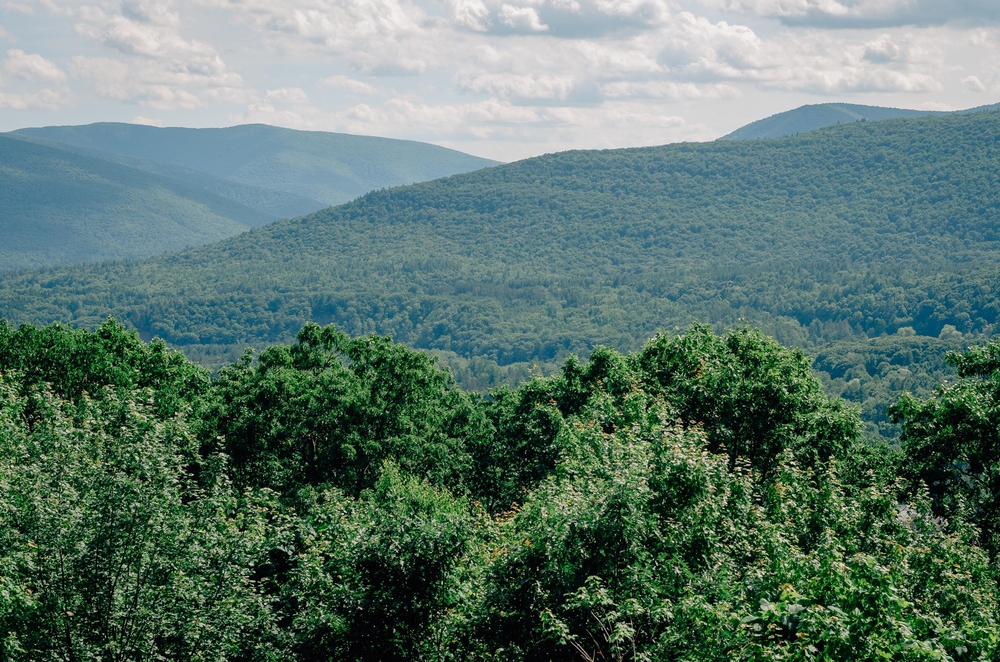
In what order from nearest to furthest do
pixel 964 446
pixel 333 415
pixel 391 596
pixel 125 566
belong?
1. pixel 391 596
2. pixel 125 566
3. pixel 964 446
4. pixel 333 415

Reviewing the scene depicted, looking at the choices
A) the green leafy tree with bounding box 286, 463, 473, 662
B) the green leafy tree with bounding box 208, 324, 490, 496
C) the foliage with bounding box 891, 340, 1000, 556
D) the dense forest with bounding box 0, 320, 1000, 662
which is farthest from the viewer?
the green leafy tree with bounding box 208, 324, 490, 496

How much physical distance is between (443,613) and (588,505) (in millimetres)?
3845

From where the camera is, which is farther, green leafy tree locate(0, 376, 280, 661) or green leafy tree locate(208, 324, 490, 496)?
green leafy tree locate(208, 324, 490, 496)

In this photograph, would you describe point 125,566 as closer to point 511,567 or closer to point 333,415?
point 511,567

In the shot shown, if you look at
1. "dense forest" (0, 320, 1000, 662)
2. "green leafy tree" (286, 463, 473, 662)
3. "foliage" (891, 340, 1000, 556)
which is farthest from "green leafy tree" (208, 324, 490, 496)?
"foliage" (891, 340, 1000, 556)

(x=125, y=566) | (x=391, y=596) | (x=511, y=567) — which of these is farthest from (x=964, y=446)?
(x=125, y=566)

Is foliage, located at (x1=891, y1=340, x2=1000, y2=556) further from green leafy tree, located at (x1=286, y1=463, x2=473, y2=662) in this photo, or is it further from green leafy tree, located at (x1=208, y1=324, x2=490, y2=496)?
green leafy tree, located at (x1=208, y1=324, x2=490, y2=496)

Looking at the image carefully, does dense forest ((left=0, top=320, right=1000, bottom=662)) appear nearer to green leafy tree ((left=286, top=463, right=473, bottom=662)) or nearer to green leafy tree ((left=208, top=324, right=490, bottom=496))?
green leafy tree ((left=286, top=463, right=473, bottom=662))

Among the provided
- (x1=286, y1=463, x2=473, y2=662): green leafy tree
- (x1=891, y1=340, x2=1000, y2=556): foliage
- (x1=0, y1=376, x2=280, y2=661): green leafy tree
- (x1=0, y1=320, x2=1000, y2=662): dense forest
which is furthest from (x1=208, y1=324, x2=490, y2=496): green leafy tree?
(x1=891, y1=340, x2=1000, y2=556): foliage

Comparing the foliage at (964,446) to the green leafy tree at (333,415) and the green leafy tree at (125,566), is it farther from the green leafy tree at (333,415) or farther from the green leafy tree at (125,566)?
the green leafy tree at (125,566)

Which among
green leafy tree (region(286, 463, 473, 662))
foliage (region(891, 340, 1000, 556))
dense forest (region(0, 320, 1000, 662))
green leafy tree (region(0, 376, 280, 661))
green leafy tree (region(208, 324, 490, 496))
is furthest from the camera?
green leafy tree (region(208, 324, 490, 496))

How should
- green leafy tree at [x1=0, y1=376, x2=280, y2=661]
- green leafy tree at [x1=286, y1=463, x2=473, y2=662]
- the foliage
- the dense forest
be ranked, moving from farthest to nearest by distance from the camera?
the foliage < green leafy tree at [x1=286, y1=463, x2=473, y2=662] < green leafy tree at [x1=0, y1=376, x2=280, y2=661] < the dense forest

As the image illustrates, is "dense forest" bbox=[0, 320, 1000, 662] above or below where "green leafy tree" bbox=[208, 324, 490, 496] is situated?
above

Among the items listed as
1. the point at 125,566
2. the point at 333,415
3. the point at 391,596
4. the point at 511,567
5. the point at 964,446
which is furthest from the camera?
the point at 333,415
